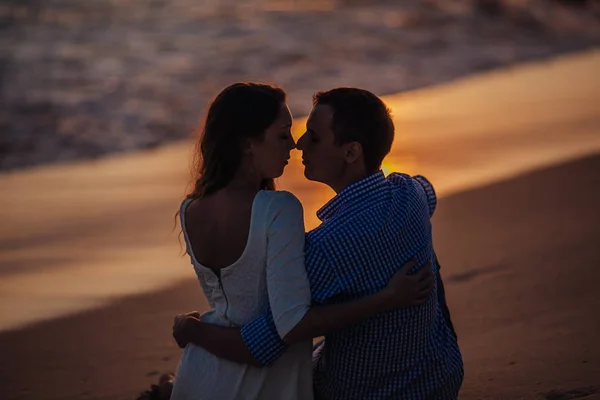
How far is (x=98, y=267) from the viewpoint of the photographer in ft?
20.1

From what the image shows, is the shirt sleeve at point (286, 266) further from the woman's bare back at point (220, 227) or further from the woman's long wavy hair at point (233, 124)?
the woman's long wavy hair at point (233, 124)

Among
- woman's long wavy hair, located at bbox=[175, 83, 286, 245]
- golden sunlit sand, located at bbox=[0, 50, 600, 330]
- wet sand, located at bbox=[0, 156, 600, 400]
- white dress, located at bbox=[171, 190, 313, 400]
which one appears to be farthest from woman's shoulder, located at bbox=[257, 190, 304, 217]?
golden sunlit sand, located at bbox=[0, 50, 600, 330]

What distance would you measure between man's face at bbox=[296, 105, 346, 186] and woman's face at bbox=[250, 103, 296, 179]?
7cm

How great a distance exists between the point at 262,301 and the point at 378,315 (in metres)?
0.35

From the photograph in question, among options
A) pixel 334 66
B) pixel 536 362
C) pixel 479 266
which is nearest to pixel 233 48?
pixel 334 66

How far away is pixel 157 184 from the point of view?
8.12 m

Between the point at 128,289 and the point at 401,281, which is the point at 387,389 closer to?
the point at 401,281

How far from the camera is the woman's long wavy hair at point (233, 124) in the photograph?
3.25m

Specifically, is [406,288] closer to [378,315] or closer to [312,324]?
[378,315]

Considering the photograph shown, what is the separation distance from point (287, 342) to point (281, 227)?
1.12 ft

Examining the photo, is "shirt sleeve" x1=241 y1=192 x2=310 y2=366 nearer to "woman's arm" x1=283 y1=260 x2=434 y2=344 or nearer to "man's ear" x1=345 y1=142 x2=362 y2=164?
"woman's arm" x1=283 y1=260 x2=434 y2=344

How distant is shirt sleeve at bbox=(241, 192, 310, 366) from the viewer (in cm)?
310

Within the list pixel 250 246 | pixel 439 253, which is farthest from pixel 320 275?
pixel 439 253

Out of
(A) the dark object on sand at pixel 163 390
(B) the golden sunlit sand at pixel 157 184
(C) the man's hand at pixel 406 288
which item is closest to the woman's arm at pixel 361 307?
(C) the man's hand at pixel 406 288
